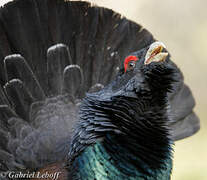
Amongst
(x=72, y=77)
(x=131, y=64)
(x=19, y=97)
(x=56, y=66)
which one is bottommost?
(x=19, y=97)

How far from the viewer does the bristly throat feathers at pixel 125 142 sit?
356 cm

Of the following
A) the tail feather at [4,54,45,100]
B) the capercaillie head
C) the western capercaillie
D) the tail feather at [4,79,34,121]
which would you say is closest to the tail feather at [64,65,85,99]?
the western capercaillie

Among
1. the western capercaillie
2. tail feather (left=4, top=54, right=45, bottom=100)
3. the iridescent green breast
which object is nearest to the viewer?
the iridescent green breast

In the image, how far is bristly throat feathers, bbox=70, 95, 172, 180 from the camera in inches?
140

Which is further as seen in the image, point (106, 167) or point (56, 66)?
point (56, 66)

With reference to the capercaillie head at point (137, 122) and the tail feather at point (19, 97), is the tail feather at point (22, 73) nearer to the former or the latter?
the tail feather at point (19, 97)

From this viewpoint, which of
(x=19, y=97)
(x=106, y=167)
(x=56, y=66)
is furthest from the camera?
(x=56, y=66)

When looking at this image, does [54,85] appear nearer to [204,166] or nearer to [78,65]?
[78,65]

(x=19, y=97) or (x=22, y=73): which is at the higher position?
(x=22, y=73)

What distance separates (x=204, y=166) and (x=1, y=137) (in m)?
3.67

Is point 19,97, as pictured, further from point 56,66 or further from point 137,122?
point 137,122

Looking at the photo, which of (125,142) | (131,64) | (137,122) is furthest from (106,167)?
(131,64)

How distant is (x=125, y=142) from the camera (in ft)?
11.8

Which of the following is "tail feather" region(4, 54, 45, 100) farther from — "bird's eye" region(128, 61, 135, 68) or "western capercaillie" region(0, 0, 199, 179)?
"bird's eye" region(128, 61, 135, 68)
